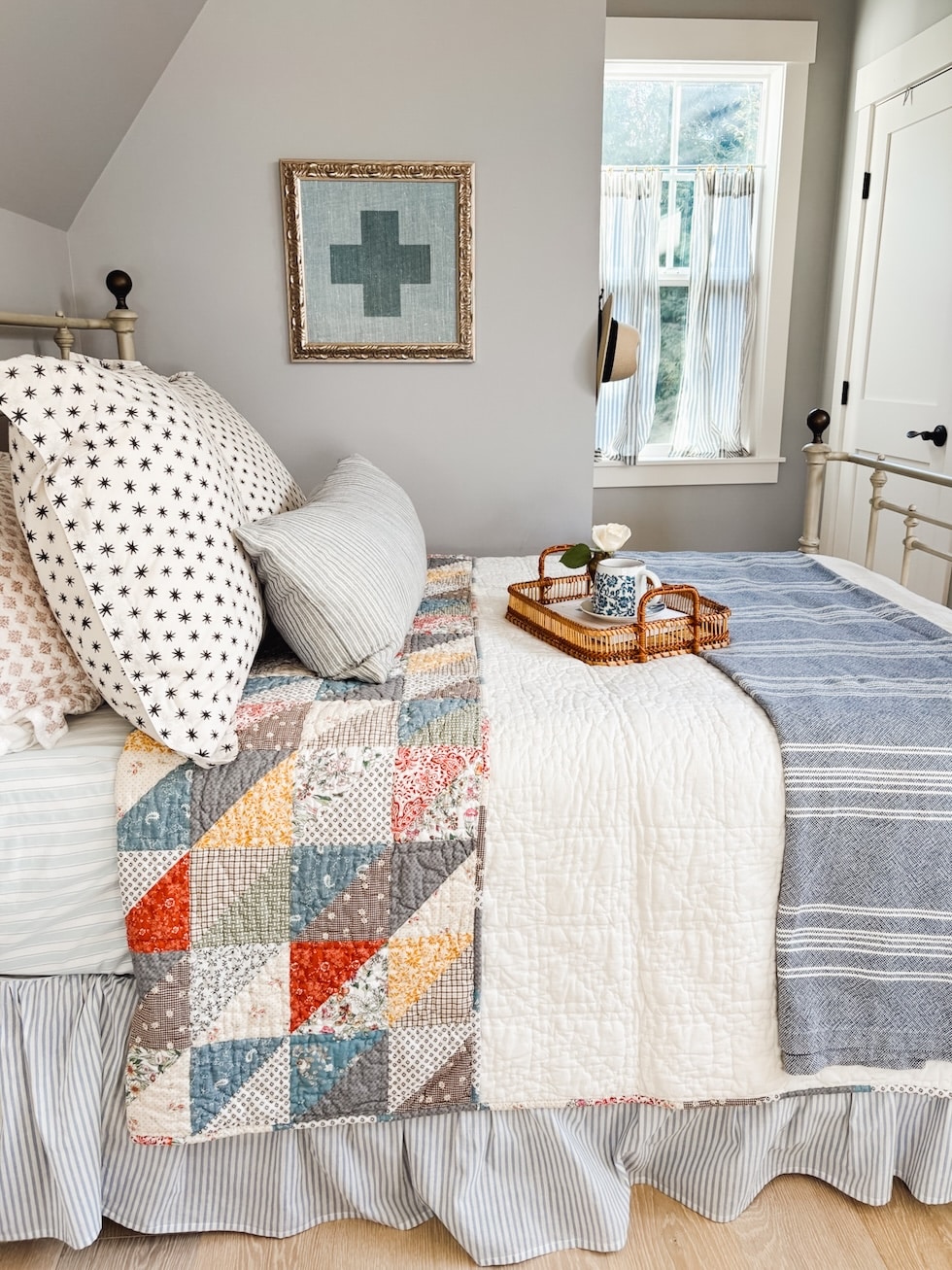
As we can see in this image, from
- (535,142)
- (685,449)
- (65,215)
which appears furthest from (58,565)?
(685,449)

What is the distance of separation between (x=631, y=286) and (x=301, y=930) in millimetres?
3087

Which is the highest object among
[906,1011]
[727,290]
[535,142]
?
[535,142]

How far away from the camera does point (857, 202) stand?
11.3 feet

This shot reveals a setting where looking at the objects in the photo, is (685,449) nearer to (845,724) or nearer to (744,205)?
(744,205)

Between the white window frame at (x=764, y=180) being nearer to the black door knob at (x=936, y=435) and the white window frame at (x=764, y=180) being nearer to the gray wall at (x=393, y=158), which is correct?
the black door knob at (x=936, y=435)

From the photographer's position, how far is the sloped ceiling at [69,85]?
5.57ft

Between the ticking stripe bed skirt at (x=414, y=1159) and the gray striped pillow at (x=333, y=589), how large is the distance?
547mm

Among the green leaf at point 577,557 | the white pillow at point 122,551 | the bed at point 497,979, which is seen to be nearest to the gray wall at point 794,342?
the green leaf at point 577,557

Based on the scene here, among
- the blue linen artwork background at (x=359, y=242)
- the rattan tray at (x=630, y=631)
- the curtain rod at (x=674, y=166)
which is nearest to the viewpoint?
the rattan tray at (x=630, y=631)

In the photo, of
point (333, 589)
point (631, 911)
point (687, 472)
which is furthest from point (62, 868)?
point (687, 472)

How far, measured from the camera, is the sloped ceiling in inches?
66.8

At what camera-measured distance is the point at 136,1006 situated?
48.1 inches

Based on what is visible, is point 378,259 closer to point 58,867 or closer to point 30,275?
point 30,275

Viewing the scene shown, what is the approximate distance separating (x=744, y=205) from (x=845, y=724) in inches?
116
